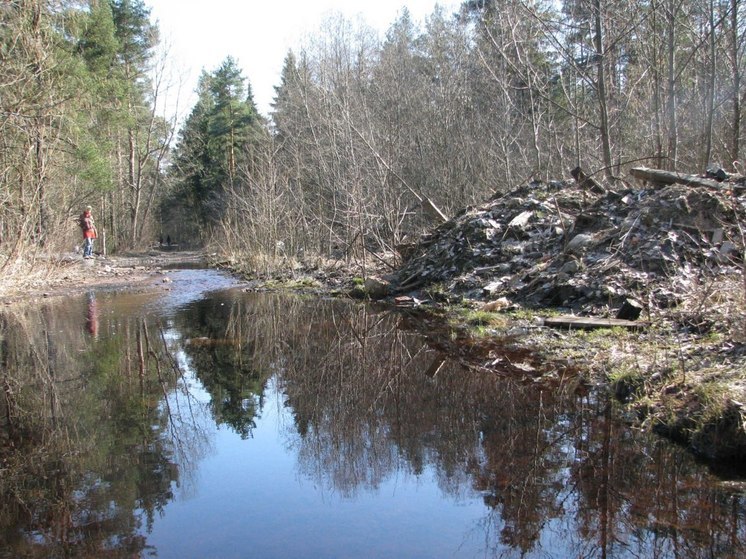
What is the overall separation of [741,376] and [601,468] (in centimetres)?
149

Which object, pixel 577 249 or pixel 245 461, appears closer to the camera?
pixel 245 461

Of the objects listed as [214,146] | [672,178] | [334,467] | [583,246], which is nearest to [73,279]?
[583,246]

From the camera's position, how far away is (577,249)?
33.1ft

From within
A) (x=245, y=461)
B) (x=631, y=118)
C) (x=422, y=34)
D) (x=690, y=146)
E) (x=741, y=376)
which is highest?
(x=422, y=34)

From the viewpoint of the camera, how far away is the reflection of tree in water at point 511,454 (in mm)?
3361

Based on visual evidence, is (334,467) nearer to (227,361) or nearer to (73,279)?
(227,361)

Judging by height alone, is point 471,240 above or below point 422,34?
below

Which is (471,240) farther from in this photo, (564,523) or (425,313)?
(564,523)

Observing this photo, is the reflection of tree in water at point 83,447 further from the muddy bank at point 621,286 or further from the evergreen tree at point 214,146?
the evergreen tree at point 214,146

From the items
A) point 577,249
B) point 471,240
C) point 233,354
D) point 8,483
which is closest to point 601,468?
point 8,483

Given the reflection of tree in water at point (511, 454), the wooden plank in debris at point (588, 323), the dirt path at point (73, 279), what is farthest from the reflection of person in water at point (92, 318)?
the wooden plank in debris at point (588, 323)

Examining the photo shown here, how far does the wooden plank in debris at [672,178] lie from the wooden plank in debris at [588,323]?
363 centimetres

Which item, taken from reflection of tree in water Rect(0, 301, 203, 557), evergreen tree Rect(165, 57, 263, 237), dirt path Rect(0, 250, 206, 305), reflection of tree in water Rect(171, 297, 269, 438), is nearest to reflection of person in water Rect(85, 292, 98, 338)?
reflection of tree in water Rect(0, 301, 203, 557)

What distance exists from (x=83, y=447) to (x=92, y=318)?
7431 millimetres
